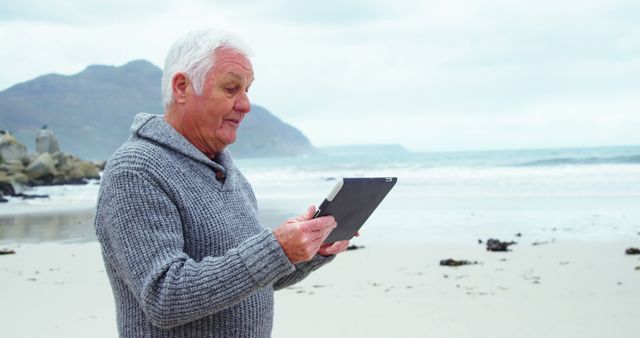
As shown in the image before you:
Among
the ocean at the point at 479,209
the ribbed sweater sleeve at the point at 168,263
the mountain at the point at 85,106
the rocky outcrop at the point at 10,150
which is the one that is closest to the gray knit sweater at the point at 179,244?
the ribbed sweater sleeve at the point at 168,263

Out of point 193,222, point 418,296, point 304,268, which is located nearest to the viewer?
point 193,222

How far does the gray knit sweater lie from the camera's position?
164 centimetres

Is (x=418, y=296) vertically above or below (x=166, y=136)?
below

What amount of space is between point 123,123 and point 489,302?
207 ft

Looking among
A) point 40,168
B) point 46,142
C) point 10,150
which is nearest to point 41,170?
point 40,168

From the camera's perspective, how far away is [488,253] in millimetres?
8055

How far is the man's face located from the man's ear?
2cm

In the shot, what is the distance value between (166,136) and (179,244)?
31 cm

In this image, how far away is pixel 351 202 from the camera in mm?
1915

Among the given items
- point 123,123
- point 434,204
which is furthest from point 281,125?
point 434,204

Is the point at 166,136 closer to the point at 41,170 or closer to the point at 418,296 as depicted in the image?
the point at 418,296

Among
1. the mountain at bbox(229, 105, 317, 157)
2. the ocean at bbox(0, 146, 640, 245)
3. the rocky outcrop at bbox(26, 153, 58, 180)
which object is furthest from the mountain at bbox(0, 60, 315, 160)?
the mountain at bbox(229, 105, 317, 157)

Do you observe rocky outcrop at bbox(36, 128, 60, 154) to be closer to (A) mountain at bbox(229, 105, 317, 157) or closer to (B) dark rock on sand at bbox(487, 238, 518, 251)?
(B) dark rock on sand at bbox(487, 238, 518, 251)

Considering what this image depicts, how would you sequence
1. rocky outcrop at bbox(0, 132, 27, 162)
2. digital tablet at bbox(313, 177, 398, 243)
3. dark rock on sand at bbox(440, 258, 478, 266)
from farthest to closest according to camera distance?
rocky outcrop at bbox(0, 132, 27, 162), dark rock on sand at bbox(440, 258, 478, 266), digital tablet at bbox(313, 177, 398, 243)
